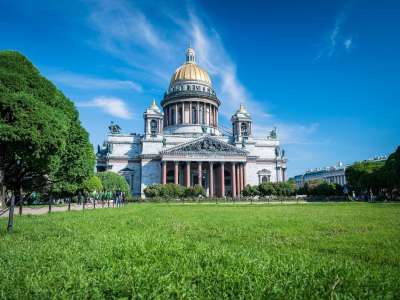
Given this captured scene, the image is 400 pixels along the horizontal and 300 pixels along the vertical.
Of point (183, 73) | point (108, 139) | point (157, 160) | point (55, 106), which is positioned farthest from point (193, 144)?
point (55, 106)

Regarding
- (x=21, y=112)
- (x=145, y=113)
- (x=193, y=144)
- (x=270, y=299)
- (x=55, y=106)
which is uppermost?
(x=145, y=113)

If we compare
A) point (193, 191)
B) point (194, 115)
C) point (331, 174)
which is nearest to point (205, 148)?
point (194, 115)

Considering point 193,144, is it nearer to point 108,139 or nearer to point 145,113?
point 145,113

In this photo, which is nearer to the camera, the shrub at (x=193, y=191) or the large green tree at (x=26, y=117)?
the large green tree at (x=26, y=117)

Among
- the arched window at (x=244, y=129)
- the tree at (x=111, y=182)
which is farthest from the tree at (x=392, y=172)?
the tree at (x=111, y=182)

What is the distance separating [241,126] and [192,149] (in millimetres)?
18354

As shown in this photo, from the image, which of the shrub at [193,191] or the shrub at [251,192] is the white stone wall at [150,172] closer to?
the shrub at [193,191]

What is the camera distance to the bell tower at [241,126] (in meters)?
79.7

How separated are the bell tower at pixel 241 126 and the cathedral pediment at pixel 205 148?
9.23 m

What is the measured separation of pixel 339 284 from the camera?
388cm

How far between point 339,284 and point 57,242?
615 cm

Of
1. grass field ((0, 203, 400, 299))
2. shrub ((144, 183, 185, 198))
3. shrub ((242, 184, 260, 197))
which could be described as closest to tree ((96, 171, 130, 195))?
shrub ((144, 183, 185, 198))

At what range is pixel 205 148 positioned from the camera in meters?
68.9

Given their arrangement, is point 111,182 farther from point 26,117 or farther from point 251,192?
point 26,117
